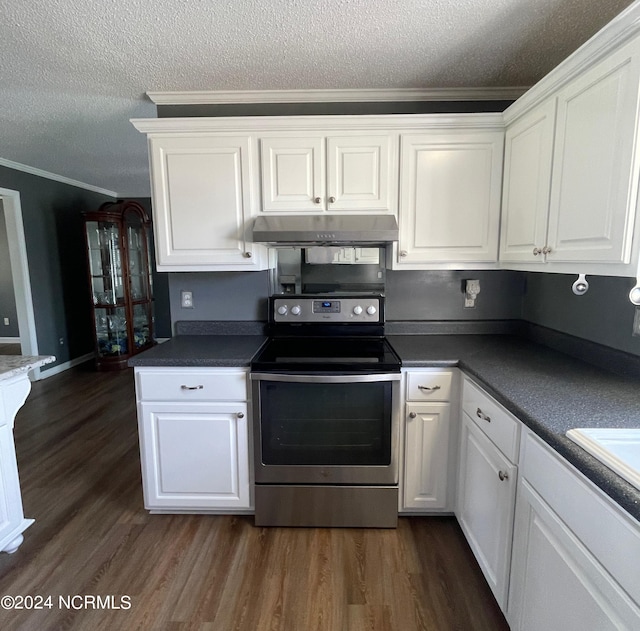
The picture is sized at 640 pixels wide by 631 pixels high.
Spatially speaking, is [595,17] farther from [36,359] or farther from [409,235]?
[36,359]

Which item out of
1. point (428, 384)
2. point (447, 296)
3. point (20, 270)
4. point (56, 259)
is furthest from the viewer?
point (56, 259)

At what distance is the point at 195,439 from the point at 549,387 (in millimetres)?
1634

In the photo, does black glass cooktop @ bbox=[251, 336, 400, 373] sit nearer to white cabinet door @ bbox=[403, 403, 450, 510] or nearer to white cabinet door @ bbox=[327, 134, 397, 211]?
Answer: white cabinet door @ bbox=[403, 403, 450, 510]

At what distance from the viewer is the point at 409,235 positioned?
208 centimetres

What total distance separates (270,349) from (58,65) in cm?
181

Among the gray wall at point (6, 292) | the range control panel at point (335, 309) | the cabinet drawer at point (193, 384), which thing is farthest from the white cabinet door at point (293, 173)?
the gray wall at point (6, 292)

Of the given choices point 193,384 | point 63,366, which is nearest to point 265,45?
point 193,384

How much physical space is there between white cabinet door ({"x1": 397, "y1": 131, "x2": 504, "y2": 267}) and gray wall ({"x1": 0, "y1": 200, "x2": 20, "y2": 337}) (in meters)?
6.75

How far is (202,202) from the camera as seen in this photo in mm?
2072

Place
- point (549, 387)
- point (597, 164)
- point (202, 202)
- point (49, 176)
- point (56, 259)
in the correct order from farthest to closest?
point (56, 259) < point (49, 176) < point (202, 202) < point (549, 387) < point (597, 164)

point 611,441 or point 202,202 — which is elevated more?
point 202,202

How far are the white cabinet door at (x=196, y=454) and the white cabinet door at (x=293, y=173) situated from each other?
1110mm

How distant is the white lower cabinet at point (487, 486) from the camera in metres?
1.34

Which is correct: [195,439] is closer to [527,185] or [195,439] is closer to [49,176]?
[527,185]
